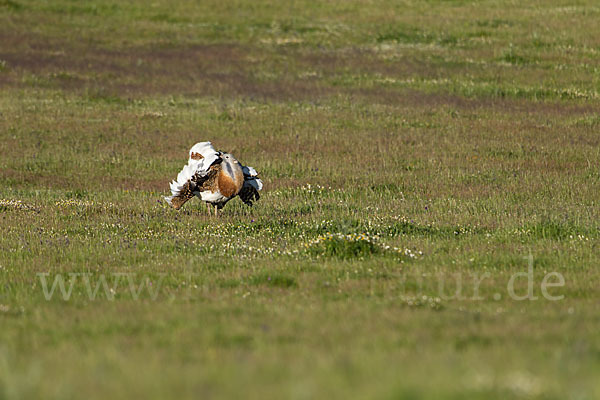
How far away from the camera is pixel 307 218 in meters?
15.8

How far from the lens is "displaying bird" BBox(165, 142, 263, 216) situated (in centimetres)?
1516

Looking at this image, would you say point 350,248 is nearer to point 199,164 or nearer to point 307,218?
point 307,218

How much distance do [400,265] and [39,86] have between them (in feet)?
92.3

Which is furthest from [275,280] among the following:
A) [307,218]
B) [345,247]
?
[307,218]

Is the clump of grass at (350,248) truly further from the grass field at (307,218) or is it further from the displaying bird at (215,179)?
the displaying bird at (215,179)

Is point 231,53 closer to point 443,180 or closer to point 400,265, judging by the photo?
point 443,180

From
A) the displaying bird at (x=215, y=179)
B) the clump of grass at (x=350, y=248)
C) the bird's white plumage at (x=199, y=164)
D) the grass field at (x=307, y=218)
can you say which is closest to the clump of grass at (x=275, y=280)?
the grass field at (x=307, y=218)

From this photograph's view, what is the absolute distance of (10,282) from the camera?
10.7 m

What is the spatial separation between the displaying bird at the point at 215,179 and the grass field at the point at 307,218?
1.89ft

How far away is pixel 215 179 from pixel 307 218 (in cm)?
187

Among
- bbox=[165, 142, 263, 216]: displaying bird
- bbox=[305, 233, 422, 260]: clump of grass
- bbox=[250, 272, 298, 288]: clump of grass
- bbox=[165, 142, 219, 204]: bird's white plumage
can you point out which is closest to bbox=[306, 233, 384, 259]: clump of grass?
bbox=[305, 233, 422, 260]: clump of grass

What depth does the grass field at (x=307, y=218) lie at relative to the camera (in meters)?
6.29

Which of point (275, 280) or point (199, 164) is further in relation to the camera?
point (199, 164)

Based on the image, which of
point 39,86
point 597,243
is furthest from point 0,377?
point 39,86
